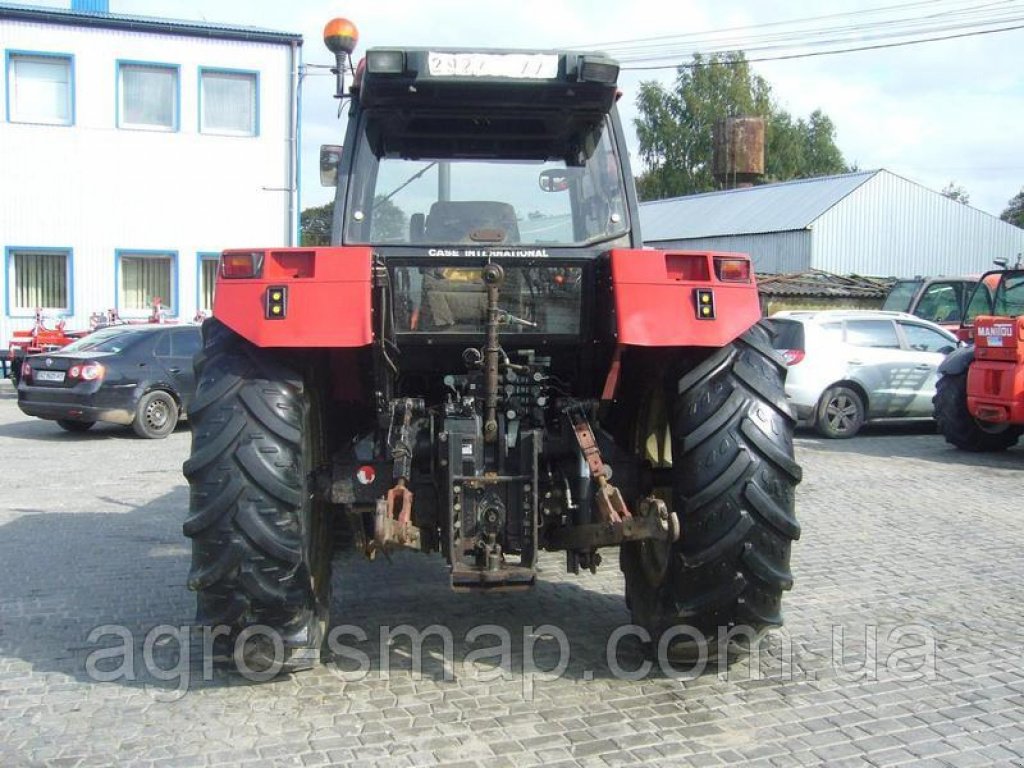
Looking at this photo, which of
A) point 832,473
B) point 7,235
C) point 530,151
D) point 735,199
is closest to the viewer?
point 530,151

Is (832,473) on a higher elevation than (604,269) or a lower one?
lower

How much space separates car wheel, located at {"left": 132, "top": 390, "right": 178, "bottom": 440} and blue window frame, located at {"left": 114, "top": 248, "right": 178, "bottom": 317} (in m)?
9.03

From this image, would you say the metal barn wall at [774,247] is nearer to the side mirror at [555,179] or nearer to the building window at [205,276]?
the building window at [205,276]

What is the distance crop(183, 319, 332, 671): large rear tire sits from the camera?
4133 millimetres

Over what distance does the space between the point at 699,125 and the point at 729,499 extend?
53574 mm

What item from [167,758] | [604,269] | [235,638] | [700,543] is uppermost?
[604,269]

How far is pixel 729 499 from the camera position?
4.21 metres

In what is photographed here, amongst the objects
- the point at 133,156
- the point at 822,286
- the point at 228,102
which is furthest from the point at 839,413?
the point at 133,156

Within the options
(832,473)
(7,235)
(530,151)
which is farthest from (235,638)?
(7,235)

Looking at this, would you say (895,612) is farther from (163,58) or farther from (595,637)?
(163,58)

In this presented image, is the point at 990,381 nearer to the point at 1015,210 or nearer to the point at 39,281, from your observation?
the point at 39,281

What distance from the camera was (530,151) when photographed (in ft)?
16.6

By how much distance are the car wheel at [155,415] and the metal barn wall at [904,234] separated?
24.4 meters

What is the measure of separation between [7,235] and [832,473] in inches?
703
